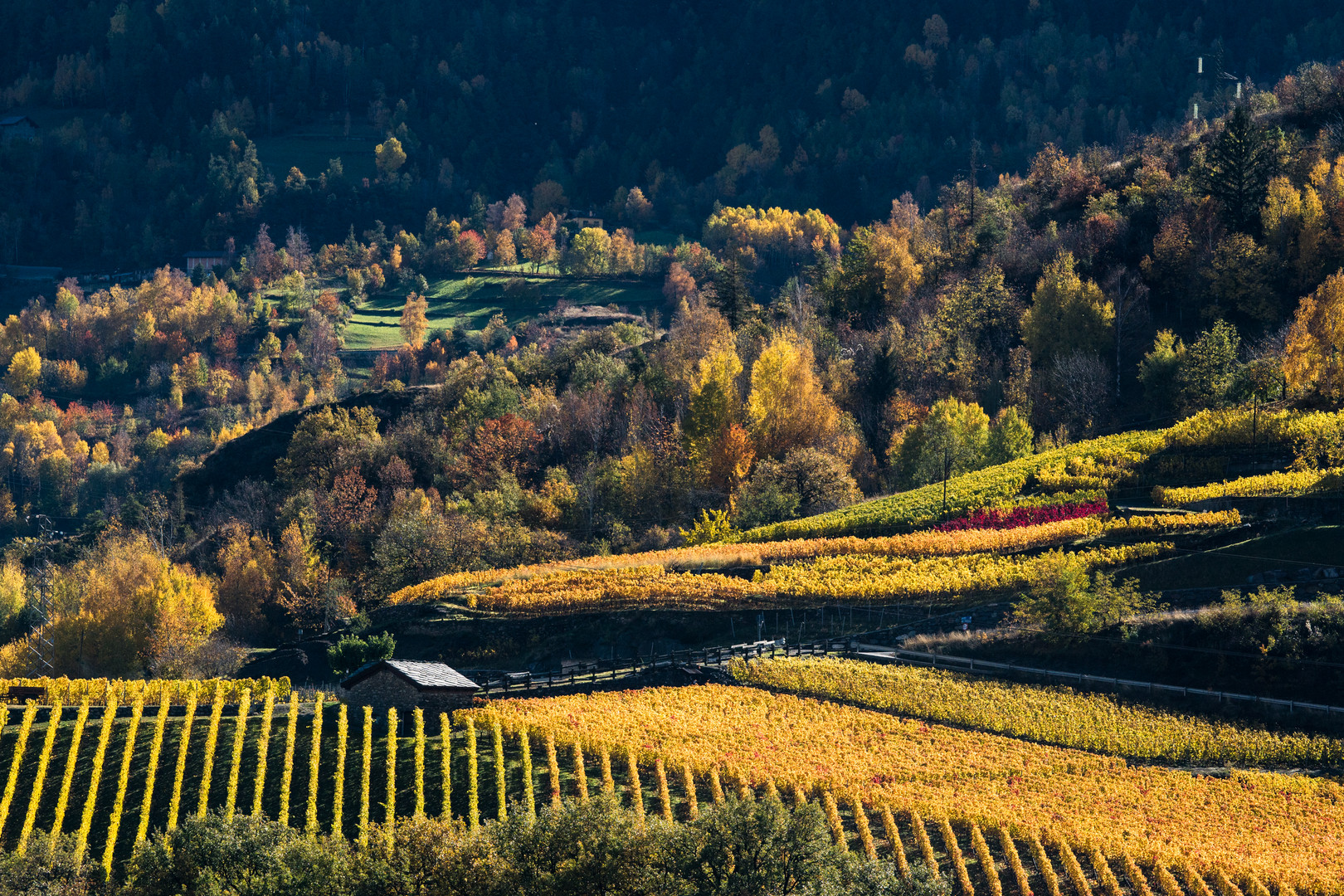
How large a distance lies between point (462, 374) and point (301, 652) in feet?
175

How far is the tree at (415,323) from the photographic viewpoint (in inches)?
7160

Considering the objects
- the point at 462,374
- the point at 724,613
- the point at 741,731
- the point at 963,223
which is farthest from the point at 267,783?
the point at 963,223

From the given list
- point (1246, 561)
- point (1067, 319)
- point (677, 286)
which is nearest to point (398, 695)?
point (1246, 561)

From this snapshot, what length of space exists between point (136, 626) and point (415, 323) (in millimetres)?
108008

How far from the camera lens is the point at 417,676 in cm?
5072

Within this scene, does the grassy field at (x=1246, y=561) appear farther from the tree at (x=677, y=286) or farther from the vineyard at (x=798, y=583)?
the tree at (x=677, y=286)

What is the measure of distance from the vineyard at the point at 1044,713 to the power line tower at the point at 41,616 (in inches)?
1578

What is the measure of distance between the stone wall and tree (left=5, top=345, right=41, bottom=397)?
6470 inches

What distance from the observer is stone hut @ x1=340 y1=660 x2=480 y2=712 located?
164ft

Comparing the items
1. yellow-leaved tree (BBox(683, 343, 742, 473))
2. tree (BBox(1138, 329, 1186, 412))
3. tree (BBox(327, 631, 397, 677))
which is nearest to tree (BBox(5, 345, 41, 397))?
yellow-leaved tree (BBox(683, 343, 742, 473))

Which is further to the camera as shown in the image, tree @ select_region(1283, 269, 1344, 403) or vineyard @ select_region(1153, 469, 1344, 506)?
tree @ select_region(1283, 269, 1344, 403)

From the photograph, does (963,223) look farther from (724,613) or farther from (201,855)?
(201,855)

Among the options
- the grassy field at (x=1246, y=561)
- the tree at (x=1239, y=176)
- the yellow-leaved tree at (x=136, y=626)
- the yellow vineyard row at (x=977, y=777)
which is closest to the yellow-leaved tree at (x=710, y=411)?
the yellow-leaved tree at (x=136, y=626)

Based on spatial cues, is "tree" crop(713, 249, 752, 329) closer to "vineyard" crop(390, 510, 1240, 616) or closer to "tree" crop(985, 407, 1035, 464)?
"tree" crop(985, 407, 1035, 464)
